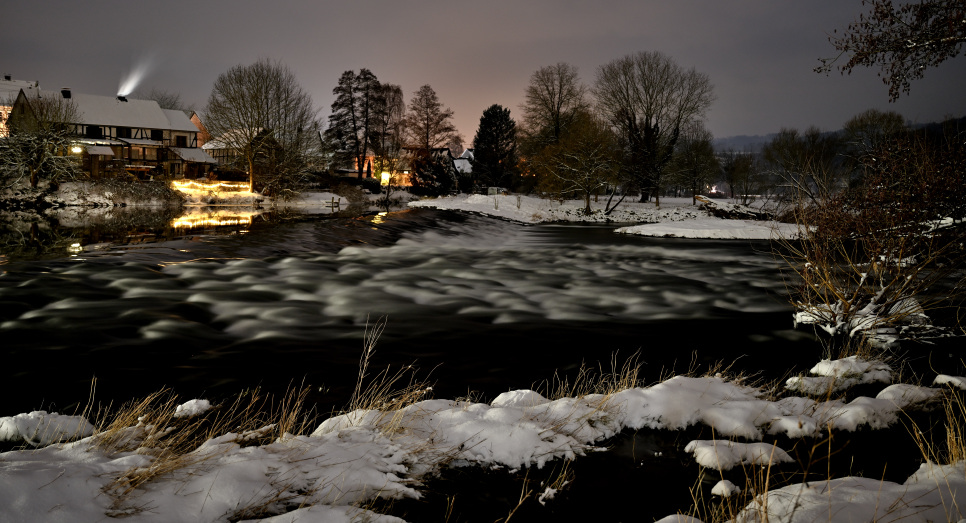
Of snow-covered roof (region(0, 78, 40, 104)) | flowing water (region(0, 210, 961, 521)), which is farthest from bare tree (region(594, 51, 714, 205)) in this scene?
snow-covered roof (region(0, 78, 40, 104))

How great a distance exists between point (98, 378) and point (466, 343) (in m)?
5.32

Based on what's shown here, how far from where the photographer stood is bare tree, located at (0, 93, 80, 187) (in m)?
33.2

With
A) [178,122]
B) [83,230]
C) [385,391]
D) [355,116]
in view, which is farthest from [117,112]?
[385,391]

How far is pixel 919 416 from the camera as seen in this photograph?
19.1ft

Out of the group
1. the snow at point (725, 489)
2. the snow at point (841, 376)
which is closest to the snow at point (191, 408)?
the snow at point (725, 489)

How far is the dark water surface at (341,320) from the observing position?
7203 millimetres

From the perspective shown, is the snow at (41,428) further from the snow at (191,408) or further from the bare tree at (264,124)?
the bare tree at (264,124)

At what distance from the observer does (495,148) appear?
63.4 meters

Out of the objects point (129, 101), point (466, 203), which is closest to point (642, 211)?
point (466, 203)

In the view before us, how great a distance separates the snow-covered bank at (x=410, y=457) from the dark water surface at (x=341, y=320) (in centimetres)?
175

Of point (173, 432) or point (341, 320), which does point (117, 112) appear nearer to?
point (341, 320)

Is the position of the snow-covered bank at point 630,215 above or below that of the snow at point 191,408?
above

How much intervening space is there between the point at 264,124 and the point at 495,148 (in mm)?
27970

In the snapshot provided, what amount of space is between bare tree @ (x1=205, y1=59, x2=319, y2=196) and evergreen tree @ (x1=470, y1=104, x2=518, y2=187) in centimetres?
2183
